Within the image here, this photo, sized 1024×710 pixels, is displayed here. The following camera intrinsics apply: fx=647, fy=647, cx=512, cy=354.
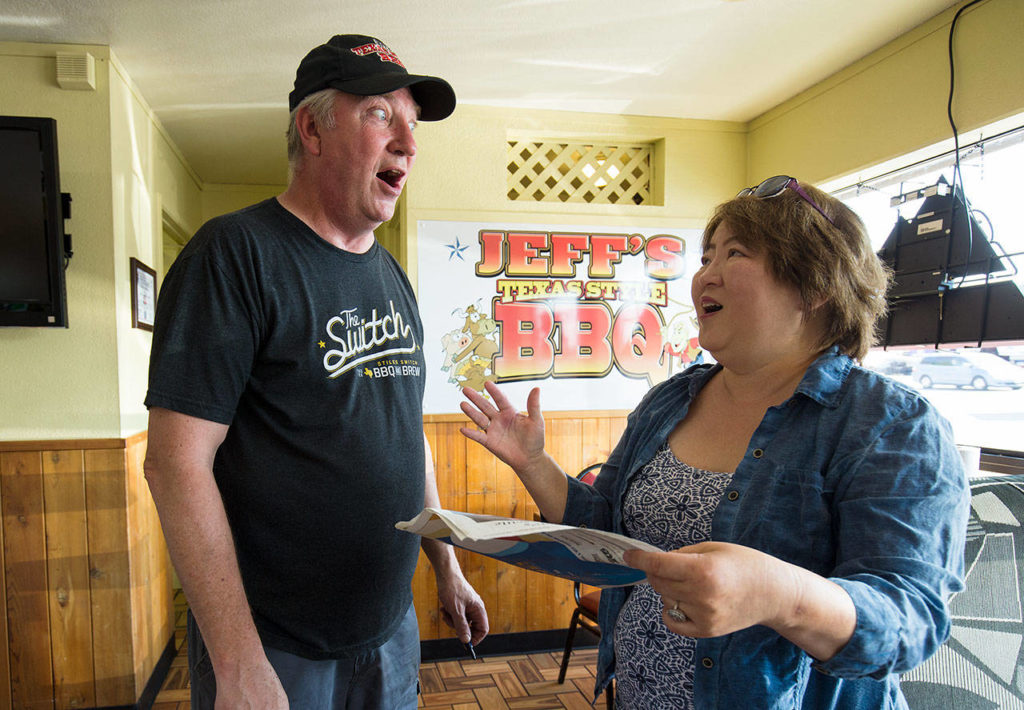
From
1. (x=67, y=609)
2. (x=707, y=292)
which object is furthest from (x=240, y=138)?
(x=707, y=292)

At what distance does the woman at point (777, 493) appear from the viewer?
687mm

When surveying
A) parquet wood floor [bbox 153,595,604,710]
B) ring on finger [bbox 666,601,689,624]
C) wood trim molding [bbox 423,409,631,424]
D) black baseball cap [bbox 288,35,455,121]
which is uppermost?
black baseball cap [bbox 288,35,455,121]

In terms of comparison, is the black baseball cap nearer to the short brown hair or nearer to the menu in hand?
the short brown hair

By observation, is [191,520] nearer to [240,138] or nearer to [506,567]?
[506,567]

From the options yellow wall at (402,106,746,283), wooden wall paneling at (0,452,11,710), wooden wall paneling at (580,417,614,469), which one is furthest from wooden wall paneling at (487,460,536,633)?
wooden wall paneling at (0,452,11,710)

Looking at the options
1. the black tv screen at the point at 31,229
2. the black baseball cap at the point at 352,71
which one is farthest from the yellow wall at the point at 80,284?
the black baseball cap at the point at 352,71

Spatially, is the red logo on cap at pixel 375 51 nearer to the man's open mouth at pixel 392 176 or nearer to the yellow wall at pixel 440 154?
the man's open mouth at pixel 392 176

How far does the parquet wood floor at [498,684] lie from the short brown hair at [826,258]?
7.62ft

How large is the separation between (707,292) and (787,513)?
38 centimetres

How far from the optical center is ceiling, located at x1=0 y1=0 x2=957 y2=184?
2.31 metres

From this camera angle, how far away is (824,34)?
2525 mm

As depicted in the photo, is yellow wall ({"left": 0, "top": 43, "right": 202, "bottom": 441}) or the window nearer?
the window

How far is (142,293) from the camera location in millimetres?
3014

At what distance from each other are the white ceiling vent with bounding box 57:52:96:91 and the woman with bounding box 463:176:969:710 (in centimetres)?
240
